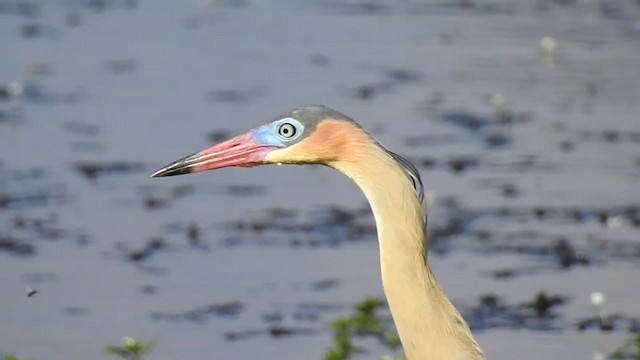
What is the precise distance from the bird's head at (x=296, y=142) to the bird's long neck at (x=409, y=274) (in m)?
0.14

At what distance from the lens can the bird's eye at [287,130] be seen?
5.15 metres

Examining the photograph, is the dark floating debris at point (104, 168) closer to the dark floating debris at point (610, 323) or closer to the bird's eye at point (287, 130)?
the dark floating debris at point (610, 323)

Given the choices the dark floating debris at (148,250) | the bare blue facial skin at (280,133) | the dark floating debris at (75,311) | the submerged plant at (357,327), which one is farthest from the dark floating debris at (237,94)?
the bare blue facial skin at (280,133)

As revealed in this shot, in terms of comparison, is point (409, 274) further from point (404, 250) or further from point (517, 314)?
point (517, 314)

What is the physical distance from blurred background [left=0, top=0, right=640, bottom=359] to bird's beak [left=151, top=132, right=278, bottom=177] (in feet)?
7.77

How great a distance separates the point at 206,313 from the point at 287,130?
324 cm

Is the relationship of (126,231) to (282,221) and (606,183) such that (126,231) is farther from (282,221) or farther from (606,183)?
(606,183)

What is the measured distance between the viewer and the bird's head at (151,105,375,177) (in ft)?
16.5

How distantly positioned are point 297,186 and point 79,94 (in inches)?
86.3

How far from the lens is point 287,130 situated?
5160mm

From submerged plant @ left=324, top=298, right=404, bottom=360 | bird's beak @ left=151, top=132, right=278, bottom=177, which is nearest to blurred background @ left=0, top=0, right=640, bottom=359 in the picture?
submerged plant @ left=324, top=298, right=404, bottom=360

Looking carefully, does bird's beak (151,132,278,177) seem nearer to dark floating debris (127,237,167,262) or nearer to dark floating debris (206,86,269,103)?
dark floating debris (127,237,167,262)

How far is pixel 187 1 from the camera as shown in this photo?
14539 mm

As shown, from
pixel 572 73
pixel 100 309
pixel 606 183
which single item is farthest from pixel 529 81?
pixel 100 309
